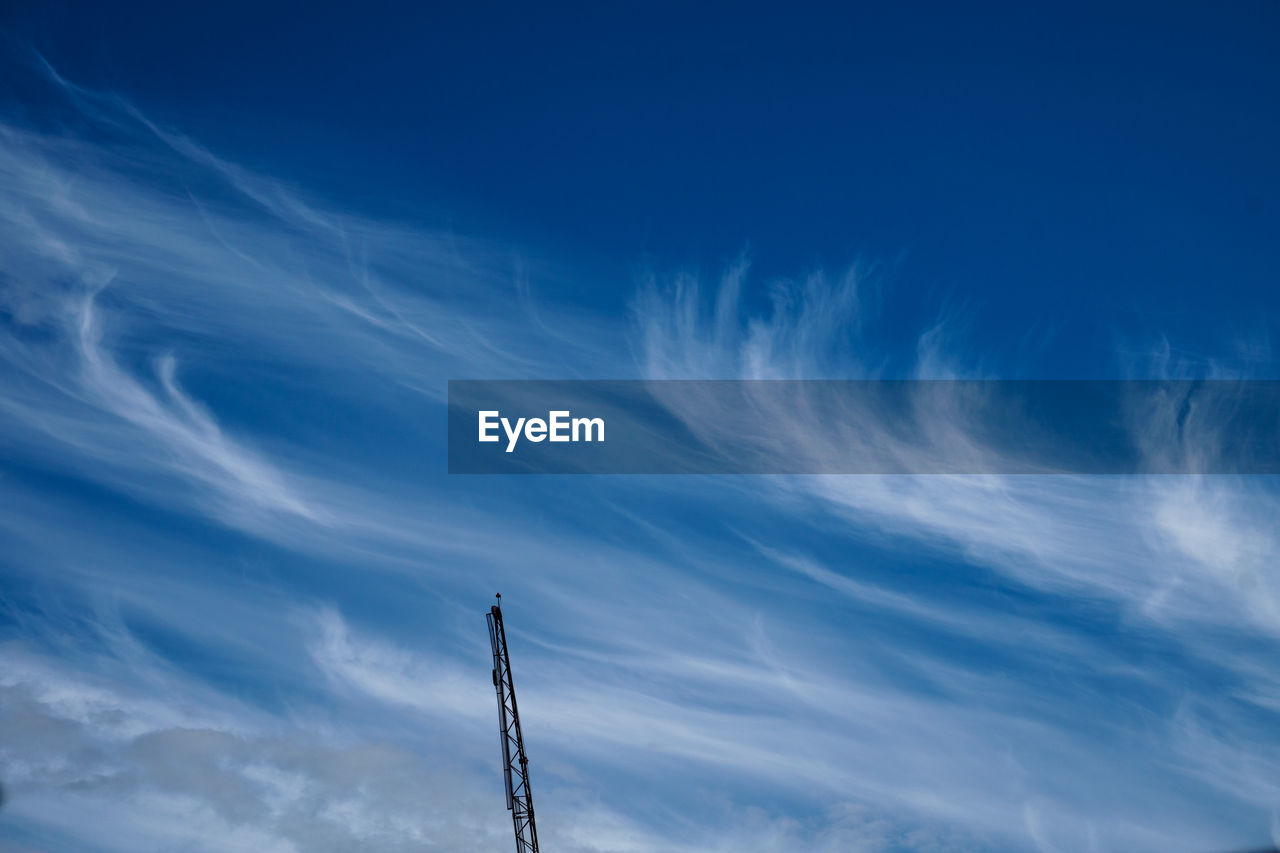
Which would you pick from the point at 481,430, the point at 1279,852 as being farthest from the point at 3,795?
the point at 1279,852

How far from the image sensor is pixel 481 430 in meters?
142

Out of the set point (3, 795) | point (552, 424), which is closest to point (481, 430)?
point (552, 424)

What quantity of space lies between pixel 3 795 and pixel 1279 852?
143 metres

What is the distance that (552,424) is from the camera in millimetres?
142500

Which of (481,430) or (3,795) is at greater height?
(481,430)

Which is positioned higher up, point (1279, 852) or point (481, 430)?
point (481, 430)

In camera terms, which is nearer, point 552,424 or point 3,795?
point 3,795

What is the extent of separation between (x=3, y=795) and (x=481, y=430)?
79396mm

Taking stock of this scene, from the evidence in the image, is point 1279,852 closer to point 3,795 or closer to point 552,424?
point 552,424

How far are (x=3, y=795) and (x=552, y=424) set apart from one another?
269 ft

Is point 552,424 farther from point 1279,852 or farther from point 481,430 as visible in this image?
point 1279,852

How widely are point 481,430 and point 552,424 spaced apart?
8085 millimetres

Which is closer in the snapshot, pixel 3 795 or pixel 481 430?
pixel 3 795

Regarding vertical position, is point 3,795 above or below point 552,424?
below
